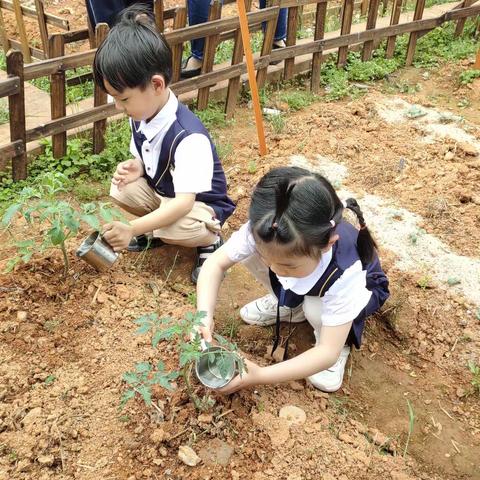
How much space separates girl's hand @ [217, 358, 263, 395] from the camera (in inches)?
72.3

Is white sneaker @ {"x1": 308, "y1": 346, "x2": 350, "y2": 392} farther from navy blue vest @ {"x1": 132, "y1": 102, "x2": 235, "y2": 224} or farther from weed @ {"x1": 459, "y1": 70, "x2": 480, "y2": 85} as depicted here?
weed @ {"x1": 459, "y1": 70, "x2": 480, "y2": 85}

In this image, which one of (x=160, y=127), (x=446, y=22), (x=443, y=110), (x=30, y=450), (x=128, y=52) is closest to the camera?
(x=30, y=450)

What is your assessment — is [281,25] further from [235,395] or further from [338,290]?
[235,395]

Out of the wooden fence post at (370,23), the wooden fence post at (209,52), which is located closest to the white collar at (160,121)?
the wooden fence post at (209,52)

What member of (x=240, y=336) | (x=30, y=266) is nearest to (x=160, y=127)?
(x=30, y=266)

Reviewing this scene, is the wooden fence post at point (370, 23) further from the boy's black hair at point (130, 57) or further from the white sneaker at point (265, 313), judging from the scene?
the white sneaker at point (265, 313)

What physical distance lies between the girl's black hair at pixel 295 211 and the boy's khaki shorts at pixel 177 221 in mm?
991

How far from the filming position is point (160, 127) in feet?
8.21

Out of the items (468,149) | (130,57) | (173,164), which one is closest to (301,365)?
(173,164)

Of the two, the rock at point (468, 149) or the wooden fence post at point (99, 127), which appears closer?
the wooden fence post at point (99, 127)

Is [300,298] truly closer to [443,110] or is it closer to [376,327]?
[376,327]

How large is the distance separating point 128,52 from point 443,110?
11.7 feet

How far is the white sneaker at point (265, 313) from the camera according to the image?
2658 mm

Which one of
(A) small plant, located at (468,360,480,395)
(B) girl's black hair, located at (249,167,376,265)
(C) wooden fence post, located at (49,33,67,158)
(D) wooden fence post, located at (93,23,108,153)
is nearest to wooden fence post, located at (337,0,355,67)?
(D) wooden fence post, located at (93,23,108,153)
